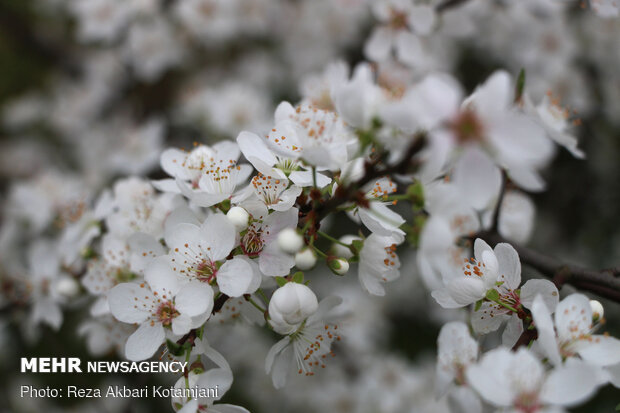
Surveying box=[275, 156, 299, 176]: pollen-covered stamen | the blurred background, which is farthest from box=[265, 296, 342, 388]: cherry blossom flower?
the blurred background

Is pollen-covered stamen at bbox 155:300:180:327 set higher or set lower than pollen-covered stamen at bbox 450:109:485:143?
lower

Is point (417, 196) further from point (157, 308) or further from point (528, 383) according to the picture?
point (157, 308)

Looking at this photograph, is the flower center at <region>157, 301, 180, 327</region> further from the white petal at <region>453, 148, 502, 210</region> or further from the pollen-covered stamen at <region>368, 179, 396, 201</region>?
the white petal at <region>453, 148, 502, 210</region>

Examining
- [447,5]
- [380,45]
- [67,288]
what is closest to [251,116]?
[380,45]

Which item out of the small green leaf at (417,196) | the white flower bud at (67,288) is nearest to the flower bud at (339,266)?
the small green leaf at (417,196)

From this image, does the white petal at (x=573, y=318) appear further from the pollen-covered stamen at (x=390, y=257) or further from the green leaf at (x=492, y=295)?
the pollen-covered stamen at (x=390, y=257)

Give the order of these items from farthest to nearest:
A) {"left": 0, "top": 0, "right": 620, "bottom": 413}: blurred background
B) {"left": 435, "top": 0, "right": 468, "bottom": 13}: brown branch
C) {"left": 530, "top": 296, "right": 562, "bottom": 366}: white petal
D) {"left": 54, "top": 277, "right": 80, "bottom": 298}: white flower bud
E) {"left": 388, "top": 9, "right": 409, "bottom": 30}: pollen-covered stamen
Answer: {"left": 0, "top": 0, "right": 620, "bottom": 413}: blurred background
{"left": 388, "top": 9, "right": 409, "bottom": 30}: pollen-covered stamen
{"left": 435, "top": 0, "right": 468, "bottom": 13}: brown branch
{"left": 54, "top": 277, "right": 80, "bottom": 298}: white flower bud
{"left": 530, "top": 296, "right": 562, "bottom": 366}: white petal
